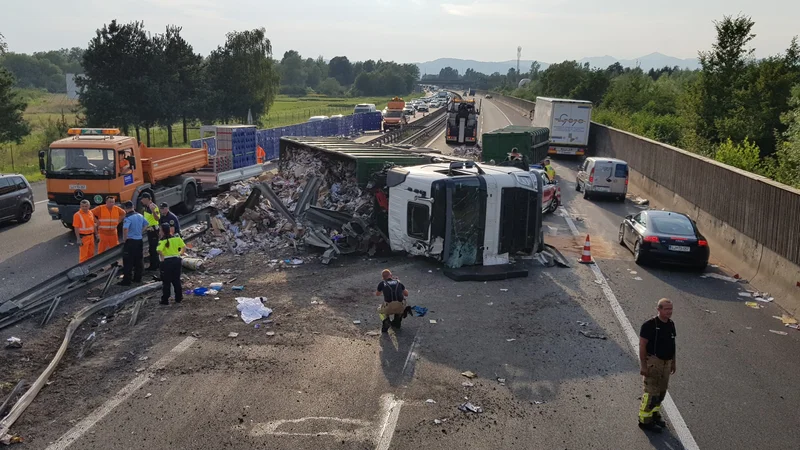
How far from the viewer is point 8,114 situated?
3322 cm

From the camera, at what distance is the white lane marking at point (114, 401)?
6891mm

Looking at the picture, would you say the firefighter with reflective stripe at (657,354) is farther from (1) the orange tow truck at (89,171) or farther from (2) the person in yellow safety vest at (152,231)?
(1) the orange tow truck at (89,171)

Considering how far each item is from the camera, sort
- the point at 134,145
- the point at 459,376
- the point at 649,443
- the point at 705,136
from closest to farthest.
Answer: the point at 649,443, the point at 459,376, the point at 134,145, the point at 705,136

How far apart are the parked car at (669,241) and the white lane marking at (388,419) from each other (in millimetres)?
8978

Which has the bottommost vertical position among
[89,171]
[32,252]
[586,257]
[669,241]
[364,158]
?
[32,252]

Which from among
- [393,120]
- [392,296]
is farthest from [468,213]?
[393,120]

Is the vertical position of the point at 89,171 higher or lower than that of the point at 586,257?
higher

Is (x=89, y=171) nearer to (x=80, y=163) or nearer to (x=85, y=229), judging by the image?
(x=80, y=163)

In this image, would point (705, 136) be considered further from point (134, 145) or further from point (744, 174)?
point (134, 145)

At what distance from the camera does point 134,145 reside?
1698cm

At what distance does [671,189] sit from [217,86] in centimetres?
3586

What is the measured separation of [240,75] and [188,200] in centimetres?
3114

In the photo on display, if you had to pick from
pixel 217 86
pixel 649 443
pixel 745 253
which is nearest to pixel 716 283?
pixel 745 253

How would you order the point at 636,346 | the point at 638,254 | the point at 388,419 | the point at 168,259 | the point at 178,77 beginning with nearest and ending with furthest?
the point at 388,419 → the point at 636,346 → the point at 168,259 → the point at 638,254 → the point at 178,77
